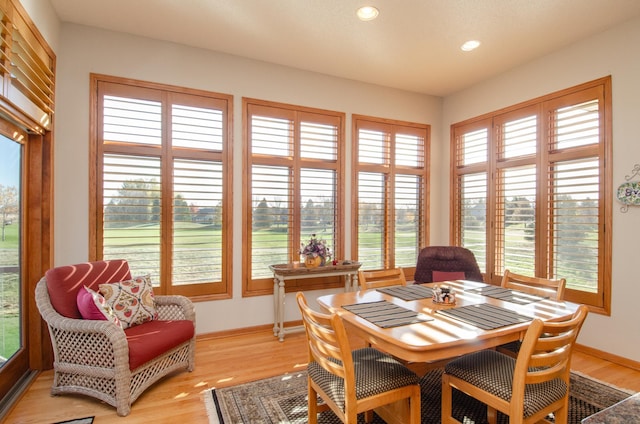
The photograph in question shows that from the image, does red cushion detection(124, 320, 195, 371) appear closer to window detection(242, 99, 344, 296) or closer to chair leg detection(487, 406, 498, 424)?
window detection(242, 99, 344, 296)

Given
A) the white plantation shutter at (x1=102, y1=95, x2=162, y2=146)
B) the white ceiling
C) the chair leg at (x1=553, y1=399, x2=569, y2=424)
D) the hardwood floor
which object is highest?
the white ceiling

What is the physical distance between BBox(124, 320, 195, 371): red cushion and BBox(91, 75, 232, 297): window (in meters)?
0.78

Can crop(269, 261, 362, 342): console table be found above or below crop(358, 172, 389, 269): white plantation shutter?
below

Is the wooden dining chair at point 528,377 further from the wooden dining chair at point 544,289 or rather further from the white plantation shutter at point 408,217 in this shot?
the white plantation shutter at point 408,217

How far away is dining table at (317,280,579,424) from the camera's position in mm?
1574


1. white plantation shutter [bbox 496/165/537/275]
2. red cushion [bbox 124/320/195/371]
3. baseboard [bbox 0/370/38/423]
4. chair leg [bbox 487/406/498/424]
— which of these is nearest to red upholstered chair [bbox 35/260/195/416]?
red cushion [bbox 124/320/195/371]

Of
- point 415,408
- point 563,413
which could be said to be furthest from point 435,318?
point 563,413

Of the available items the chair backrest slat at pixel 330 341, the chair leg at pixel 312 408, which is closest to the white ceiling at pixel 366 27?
the chair backrest slat at pixel 330 341

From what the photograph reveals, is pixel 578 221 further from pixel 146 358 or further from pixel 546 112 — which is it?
pixel 146 358

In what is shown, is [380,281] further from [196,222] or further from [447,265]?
[196,222]

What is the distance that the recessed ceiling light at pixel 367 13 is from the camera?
9.12 feet

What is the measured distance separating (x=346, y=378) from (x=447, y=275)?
7.83ft

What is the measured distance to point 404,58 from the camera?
3693 mm

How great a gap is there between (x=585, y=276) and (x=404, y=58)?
2907 mm
